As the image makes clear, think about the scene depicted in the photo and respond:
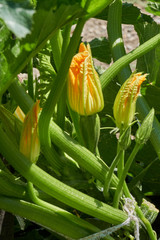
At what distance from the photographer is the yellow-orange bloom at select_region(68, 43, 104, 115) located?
3.01 feet

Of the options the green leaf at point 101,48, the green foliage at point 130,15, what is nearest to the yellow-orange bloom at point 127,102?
the green foliage at point 130,15

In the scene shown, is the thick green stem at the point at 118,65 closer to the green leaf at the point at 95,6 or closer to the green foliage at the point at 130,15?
the green leaf at the point at 95,6

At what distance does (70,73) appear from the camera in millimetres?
926

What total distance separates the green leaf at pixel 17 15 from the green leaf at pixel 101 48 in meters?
0.85

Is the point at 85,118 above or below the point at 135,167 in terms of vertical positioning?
above

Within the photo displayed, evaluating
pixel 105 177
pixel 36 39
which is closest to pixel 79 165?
pixel 105 177

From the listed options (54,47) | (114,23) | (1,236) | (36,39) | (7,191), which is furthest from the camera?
(1,236)

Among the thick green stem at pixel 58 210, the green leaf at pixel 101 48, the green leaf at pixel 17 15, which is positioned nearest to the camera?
the green leaf at pixel 17 15

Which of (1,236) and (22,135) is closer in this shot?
(22,135)

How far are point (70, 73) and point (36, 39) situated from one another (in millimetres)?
154

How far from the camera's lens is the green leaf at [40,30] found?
0.74 metres

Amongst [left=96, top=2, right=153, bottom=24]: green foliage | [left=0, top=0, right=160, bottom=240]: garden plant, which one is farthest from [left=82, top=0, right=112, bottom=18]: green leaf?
[left=96, top=2, right=153, bottom=24]: green foliage

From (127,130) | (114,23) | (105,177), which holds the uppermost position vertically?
(114,23)

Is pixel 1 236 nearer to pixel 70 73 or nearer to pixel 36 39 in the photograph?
pixel 70 73
